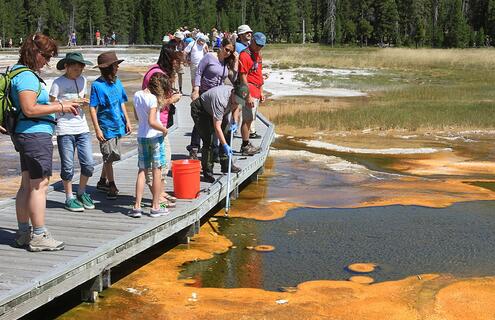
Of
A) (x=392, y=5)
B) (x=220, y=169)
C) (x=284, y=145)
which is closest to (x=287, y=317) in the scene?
(x=220, y=169)

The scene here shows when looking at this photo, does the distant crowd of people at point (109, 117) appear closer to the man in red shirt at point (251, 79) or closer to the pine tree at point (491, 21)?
the man in red shirt at point (251, 79)

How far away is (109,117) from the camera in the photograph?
7043 millimetres

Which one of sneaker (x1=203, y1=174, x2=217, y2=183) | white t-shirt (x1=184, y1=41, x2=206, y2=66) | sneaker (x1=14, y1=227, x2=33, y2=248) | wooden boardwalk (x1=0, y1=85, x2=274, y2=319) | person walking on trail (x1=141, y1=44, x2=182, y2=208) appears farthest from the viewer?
white t-shirt (x1=184, y1=41, x2=206, y2=66)

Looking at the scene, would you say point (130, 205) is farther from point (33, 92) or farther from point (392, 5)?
point (392, 5)

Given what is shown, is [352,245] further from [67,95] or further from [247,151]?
[67,95]

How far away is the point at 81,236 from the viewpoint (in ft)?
20.1

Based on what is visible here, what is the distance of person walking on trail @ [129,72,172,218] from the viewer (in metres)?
6.46

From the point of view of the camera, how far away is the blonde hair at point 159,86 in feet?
21.5

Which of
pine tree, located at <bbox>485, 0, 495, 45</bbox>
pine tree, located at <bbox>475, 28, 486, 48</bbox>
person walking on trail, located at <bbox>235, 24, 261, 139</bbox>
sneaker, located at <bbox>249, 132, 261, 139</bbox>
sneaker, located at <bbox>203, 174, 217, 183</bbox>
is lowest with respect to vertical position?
sneaker, located at <bbox>203, 174, 217, 183</bbox>

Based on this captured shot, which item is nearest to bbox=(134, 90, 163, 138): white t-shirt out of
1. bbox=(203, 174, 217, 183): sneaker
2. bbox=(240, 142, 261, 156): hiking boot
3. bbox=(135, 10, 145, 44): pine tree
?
bbox=(203, 174, 217, 183): sneaker

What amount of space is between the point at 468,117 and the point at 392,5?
68.8 m

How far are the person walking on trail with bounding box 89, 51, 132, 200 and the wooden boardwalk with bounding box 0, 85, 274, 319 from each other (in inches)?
27.1

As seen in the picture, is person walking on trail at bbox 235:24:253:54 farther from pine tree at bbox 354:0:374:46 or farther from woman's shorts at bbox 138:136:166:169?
pine tree at bbox 354:0:374:46

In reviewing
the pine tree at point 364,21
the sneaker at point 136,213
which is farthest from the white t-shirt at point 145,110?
the pine tree at point 364,21
